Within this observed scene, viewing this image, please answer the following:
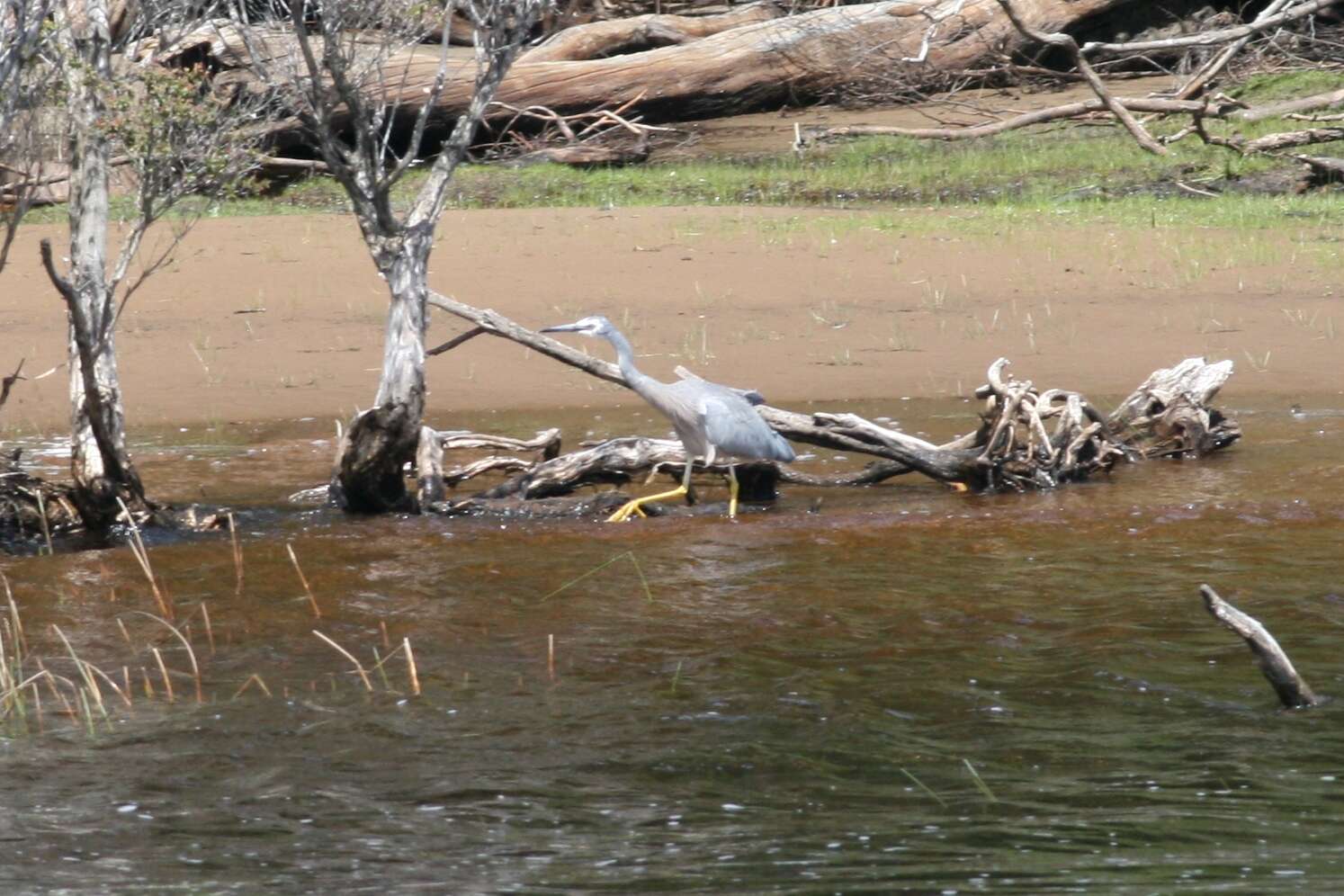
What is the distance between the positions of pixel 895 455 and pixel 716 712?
3.51 metres

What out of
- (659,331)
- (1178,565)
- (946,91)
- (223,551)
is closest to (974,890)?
(1178,565)

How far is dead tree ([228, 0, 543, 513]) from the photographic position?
7.41 metres

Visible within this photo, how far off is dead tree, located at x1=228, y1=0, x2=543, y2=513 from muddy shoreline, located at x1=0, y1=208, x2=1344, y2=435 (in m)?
2.69

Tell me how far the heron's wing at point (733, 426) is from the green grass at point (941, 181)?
7.02m

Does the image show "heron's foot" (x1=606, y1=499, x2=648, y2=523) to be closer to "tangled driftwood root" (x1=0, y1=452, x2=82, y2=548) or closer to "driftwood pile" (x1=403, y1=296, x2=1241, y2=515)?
"driftwood pile" (x1=403, y1=296, x2=1241, y2=515)

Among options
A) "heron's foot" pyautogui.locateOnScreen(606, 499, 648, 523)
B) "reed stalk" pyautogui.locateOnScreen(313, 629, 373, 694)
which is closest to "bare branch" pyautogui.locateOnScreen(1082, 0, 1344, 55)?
"heron's foot" pyautogui.locateOnScreen(606, 499, 648, 523)

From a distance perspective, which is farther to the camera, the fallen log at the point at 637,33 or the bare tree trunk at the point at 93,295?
the fallen log at the point at 637,33

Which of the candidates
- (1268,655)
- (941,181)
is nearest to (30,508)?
(1268,655)

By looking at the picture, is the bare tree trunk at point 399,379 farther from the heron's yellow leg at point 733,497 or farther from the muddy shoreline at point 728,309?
the muddy shoreline at point 728,309

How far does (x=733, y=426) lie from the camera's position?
812 cm

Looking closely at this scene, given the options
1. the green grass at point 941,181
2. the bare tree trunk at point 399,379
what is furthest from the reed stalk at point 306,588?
the green grass at point 941,181

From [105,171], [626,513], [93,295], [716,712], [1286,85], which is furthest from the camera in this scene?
[1286,85]

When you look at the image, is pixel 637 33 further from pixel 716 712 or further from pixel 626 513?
pixel 716 712

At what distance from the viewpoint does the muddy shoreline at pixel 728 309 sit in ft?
36.4
